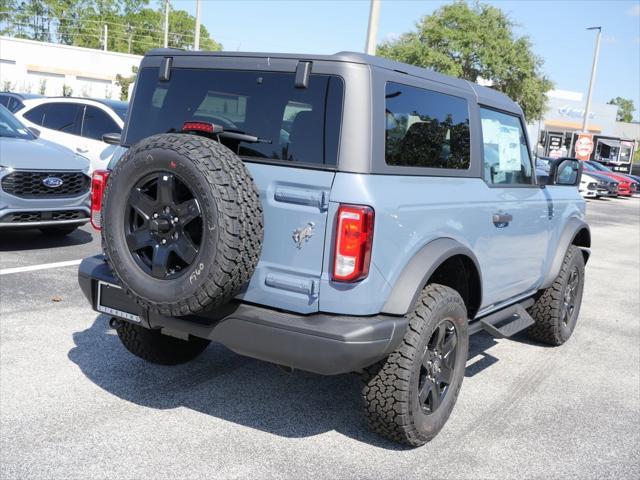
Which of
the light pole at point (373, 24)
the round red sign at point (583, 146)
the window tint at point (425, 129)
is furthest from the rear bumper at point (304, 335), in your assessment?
the round red sign at point (583, 146)

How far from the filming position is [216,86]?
12.8 feet

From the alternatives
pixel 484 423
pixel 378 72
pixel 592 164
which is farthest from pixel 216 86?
pixel 592 164

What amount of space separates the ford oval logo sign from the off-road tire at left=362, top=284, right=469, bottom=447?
553 cm

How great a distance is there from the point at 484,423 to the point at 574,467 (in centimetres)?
63

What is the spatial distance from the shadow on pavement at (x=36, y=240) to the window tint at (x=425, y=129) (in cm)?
582

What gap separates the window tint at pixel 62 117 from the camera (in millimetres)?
11391

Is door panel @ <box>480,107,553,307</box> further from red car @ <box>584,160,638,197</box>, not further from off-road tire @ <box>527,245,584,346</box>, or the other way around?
red car @ <box>584,160,638,197</box>

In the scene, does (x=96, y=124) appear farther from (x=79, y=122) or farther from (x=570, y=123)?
(x=570, y=123)

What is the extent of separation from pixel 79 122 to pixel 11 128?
2.64m

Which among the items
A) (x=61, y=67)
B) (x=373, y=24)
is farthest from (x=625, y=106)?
(x=373, y=24)

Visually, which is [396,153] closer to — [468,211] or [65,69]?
[468,211]

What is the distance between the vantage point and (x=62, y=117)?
453 inches

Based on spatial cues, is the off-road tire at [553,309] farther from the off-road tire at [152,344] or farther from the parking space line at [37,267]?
the parking space line at [37,267]

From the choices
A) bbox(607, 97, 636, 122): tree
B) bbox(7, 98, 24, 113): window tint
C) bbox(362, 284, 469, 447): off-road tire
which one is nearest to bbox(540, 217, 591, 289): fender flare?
bbox(362, 284, 469, 447): off-road tire
